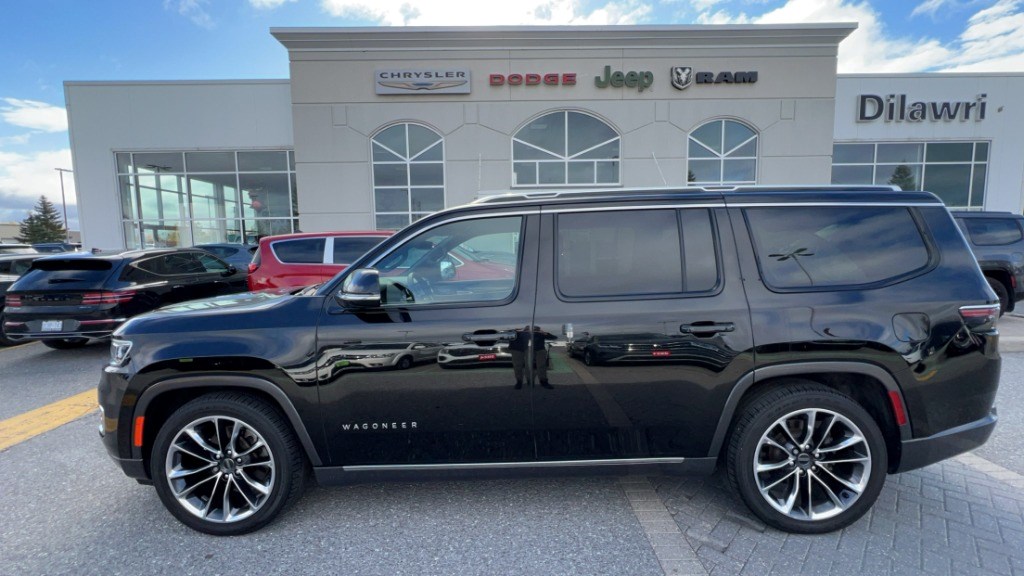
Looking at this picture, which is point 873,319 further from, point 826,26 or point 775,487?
point 826,26

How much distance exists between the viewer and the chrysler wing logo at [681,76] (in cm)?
1421

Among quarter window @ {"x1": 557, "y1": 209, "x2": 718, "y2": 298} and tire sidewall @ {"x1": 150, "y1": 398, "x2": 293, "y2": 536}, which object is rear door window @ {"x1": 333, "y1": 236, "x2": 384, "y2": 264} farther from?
quarter window @ {"x1": 557, "y1": 209, "x2": 718, "y2": 298}

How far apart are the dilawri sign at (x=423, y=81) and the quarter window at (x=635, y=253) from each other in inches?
511

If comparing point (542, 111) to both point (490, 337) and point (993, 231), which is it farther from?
point (490, 337)

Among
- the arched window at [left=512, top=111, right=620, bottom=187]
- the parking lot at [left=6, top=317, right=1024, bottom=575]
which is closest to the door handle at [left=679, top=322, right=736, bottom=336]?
the parking lot at [left=6, top=317, right=1024, bottom=575]

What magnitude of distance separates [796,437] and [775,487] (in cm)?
31

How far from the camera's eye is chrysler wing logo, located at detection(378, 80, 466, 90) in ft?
46.7

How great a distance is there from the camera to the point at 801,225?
2.69 meters

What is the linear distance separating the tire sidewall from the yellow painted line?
247 centimetres

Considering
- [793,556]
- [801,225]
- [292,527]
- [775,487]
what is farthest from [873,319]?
[292,527]

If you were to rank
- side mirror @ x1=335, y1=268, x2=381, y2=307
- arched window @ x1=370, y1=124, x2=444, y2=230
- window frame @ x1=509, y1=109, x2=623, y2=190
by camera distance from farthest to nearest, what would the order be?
arched window @ x1=370, y1=124, x2=444, y2=230 < window frame @ x1=509, y1=109, x2=623, y2=190 < side mirror @ x1=335, y1=268, x2=381, y2=307

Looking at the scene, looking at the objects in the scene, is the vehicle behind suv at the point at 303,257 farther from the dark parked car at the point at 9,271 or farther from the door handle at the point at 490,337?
the door handle at the point at 490,337

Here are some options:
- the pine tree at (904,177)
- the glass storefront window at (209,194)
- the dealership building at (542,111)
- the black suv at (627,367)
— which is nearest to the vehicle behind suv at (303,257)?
the black suv at (627,367)

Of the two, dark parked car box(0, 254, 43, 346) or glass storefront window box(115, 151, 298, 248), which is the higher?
glass storefront window box(115, 151, 298, 248)
